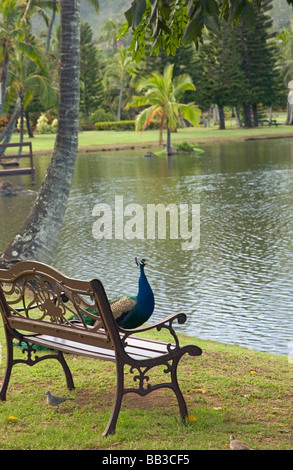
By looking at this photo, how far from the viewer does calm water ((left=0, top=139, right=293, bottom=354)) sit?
9062 millimetres

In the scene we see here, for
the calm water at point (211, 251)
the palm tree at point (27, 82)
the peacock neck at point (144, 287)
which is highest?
the palm tree at point (27, 82)

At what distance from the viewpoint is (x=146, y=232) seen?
1616 cm

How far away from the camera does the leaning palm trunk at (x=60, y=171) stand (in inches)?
386

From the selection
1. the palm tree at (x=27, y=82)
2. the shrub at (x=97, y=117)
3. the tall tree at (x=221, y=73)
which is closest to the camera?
the palm tree at (x=27, y=82)

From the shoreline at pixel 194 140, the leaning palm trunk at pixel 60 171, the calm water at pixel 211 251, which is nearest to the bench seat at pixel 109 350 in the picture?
the calm water at pixel 211 251

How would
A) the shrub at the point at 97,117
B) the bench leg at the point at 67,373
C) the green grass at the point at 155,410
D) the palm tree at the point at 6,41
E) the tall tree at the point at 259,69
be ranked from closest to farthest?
the green grass at the point at 155,410 < the bench leg at the point at 67,373 < the palm tree at the point at 6,41 < the tall tree at the point at 259,69 < the shrub at the point at 97,117

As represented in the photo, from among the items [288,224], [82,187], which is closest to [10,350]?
[288,224]

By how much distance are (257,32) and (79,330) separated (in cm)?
5831

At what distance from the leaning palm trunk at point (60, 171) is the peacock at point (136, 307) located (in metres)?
5.36

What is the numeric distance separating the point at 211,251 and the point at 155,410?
9515mm

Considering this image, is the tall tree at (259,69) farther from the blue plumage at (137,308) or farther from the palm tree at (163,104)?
the blue plumage at (137,308)

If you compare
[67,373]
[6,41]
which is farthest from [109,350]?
[6,41]

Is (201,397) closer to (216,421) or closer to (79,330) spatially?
(216,421)

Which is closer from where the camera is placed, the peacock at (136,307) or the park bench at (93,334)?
the park bench at (93,334)
